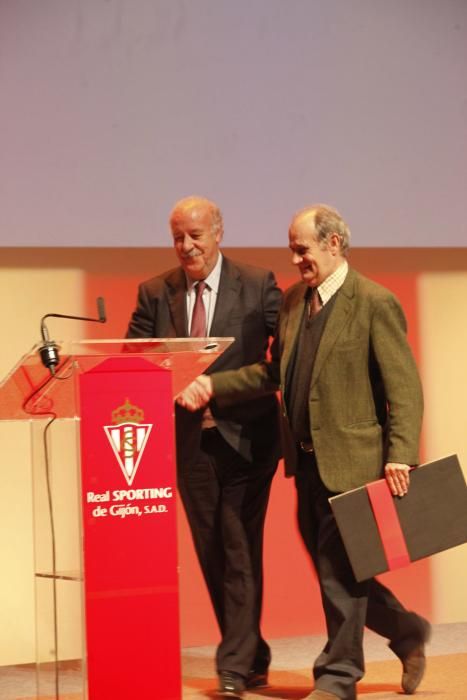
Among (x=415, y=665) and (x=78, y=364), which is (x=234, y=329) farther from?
(x=415, y=665)

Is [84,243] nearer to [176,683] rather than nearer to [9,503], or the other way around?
[9,503]

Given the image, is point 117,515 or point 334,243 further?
point 334,243

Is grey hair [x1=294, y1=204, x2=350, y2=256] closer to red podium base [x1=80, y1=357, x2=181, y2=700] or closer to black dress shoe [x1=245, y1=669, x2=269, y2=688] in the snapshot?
red podium base [x1=80, y1=357, x2=181, y2=700]

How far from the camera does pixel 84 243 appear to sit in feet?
16.5

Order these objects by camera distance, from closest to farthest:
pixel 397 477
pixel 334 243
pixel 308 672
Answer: pixel 397 477, pixel 334 243, pixel 308 672

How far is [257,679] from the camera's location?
4449 mm

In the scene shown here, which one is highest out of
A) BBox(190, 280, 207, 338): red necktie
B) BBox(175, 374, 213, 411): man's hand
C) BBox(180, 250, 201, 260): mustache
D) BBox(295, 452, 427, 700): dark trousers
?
BBox(180, 250, 201, 260): mustache

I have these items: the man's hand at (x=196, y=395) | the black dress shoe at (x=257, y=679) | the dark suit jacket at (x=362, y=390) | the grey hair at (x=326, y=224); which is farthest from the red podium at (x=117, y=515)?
the black dress shoe at (x=257, y=679)

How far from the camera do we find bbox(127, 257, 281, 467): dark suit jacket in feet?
14.5

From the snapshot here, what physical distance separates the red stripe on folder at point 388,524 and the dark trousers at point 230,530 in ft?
2.18

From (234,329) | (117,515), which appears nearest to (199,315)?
(234,329)

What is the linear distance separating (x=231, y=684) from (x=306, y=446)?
36.2 inches

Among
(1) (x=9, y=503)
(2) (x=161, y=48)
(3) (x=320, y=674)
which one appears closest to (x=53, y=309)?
(1) (x=9, y=503)

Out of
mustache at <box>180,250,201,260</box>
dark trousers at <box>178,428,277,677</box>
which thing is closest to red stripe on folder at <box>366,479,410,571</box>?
dark trousers at <box>178,428,277,677</box>
